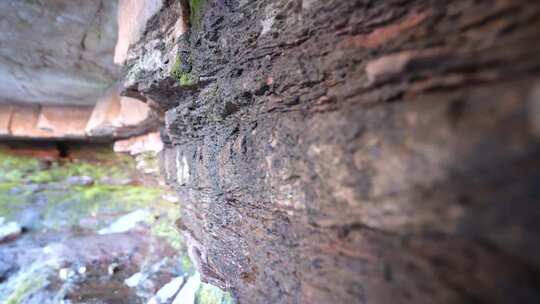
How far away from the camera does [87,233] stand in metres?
3.72

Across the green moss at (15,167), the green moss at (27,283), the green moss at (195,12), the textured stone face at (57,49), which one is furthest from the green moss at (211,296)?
the green moss at (15,167)

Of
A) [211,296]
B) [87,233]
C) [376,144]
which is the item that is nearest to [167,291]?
[211,296]

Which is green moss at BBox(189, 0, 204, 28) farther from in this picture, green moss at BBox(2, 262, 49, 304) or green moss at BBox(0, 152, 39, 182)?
green moss at BBox(0, 152, 39, 182)

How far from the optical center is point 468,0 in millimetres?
526

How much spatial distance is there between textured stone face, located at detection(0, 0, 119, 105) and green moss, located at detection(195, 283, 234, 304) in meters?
1.97

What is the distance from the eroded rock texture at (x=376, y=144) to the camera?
1.50 feet

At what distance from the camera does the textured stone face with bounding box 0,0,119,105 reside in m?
2.15

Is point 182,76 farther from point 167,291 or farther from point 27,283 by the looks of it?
point 27,283

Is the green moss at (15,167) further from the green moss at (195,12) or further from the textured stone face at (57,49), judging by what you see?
the green moss at (195,12)

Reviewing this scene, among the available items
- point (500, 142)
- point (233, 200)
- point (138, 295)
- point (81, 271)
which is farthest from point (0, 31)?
point (500, 142)

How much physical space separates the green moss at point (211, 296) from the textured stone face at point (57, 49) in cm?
197

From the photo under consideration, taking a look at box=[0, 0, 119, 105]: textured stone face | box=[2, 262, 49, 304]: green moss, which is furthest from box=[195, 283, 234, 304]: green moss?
box=[0, 0, 119, 105]: textured stone face

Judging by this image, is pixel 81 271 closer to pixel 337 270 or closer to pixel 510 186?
pixel 337 270

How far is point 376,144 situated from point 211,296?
134cm
